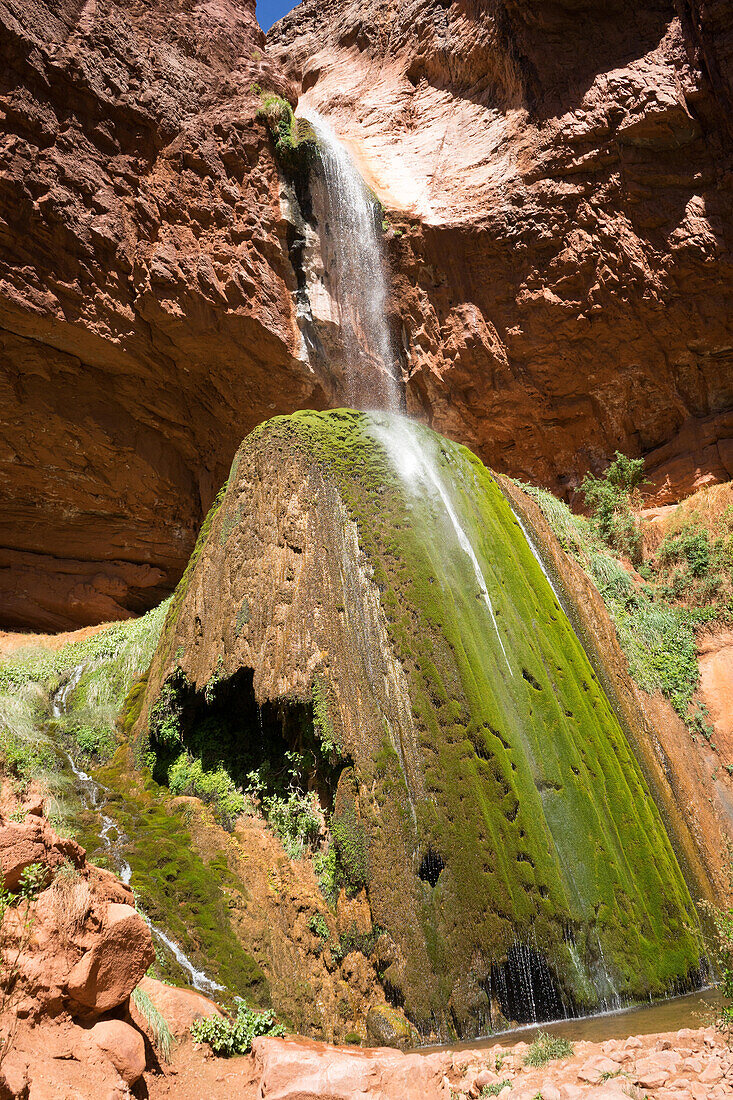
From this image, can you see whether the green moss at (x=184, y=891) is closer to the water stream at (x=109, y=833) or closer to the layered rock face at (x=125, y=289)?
the water stream at (x=109, y=833)

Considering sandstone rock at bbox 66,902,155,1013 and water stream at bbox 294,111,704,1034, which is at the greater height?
water stream at bbox 294,111,704,1034

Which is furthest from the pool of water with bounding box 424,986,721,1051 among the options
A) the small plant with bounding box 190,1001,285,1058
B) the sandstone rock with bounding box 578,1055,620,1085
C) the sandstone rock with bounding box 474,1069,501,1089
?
the small plant with bounding box 190,1001,285,1058

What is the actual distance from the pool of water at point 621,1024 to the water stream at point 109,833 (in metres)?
1.78

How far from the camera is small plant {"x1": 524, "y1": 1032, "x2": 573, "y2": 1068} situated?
12.7ft

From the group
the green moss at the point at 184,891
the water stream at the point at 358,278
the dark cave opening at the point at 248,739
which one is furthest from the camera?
the water stream at the point at 358,278

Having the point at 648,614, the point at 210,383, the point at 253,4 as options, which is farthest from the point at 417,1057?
the point at 253,4

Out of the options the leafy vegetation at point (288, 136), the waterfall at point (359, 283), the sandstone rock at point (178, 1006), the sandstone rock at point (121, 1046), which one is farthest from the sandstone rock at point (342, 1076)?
the leafy vegetation at point (288, 136)

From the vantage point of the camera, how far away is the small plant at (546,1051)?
3.86m

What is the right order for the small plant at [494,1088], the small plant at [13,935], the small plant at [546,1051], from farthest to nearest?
the small plant at [546,1051] → the small plant at [494,1088] → the small plant at [13,935]

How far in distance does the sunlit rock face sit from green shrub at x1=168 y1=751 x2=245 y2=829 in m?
11.3

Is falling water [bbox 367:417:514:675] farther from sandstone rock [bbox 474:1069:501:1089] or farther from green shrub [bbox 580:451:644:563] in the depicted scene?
green shrub [bbox 580:451:644:563]

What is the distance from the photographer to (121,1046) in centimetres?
304

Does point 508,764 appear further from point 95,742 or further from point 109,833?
point 95,742

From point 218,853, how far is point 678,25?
1885 cm
